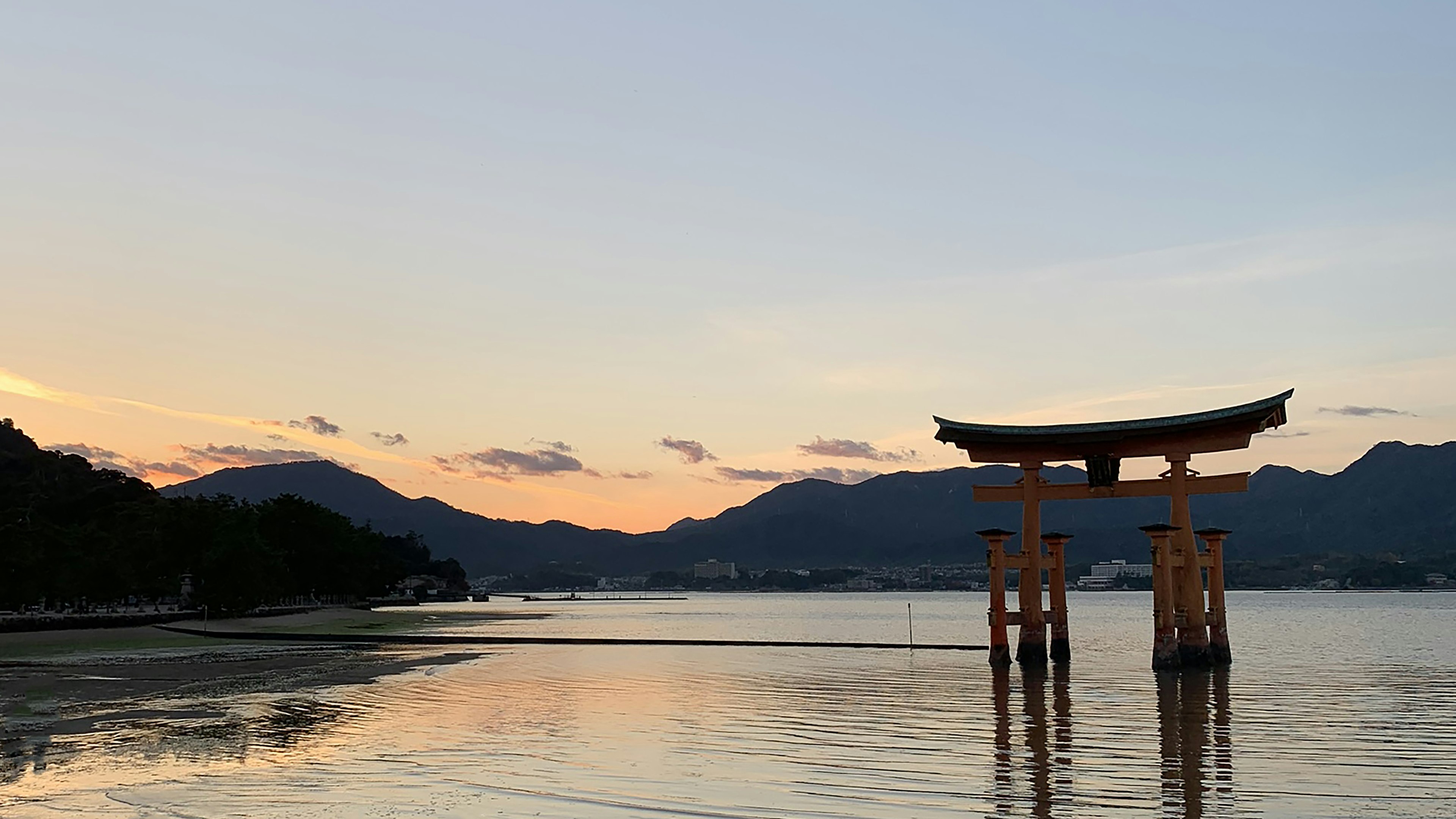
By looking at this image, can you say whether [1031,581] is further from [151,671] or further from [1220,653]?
[151,671]

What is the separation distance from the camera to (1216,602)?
3859cm

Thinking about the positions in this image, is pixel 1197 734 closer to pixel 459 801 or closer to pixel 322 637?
pixel 459 801

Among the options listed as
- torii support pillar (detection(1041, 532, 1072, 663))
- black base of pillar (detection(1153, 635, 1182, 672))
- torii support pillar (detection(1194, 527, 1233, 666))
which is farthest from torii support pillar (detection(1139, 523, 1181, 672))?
torii support pillar (detection(1041, 532, 1072, 663))

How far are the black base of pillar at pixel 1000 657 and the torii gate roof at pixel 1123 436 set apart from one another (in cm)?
580

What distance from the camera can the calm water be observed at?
15.0 m

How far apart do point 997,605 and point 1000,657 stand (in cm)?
162

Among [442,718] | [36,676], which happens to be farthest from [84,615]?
[442,718]

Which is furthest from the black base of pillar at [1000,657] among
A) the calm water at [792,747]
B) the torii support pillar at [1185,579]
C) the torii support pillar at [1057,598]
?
the torii support pillar at [1185,579]

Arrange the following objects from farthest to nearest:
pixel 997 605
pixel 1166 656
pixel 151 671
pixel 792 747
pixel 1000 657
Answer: pixel 151 671 < pixel 997 605 < pixel 1000 657 < pixel 1166 656 < pixel 792 747

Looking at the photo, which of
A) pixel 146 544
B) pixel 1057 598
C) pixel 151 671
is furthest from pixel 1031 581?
pixel 146 544

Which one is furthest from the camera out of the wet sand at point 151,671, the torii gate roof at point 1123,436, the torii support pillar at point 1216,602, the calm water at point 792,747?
the torii support pillar at point 1216,602

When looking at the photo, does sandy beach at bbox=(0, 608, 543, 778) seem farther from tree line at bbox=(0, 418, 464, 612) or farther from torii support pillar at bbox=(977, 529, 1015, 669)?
torii support pillar at bbox=(977, 529, 1015, 669)

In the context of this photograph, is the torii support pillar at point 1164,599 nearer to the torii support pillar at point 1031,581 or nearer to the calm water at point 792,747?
→ the calm water at point 792,747

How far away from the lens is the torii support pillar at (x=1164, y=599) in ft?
114
